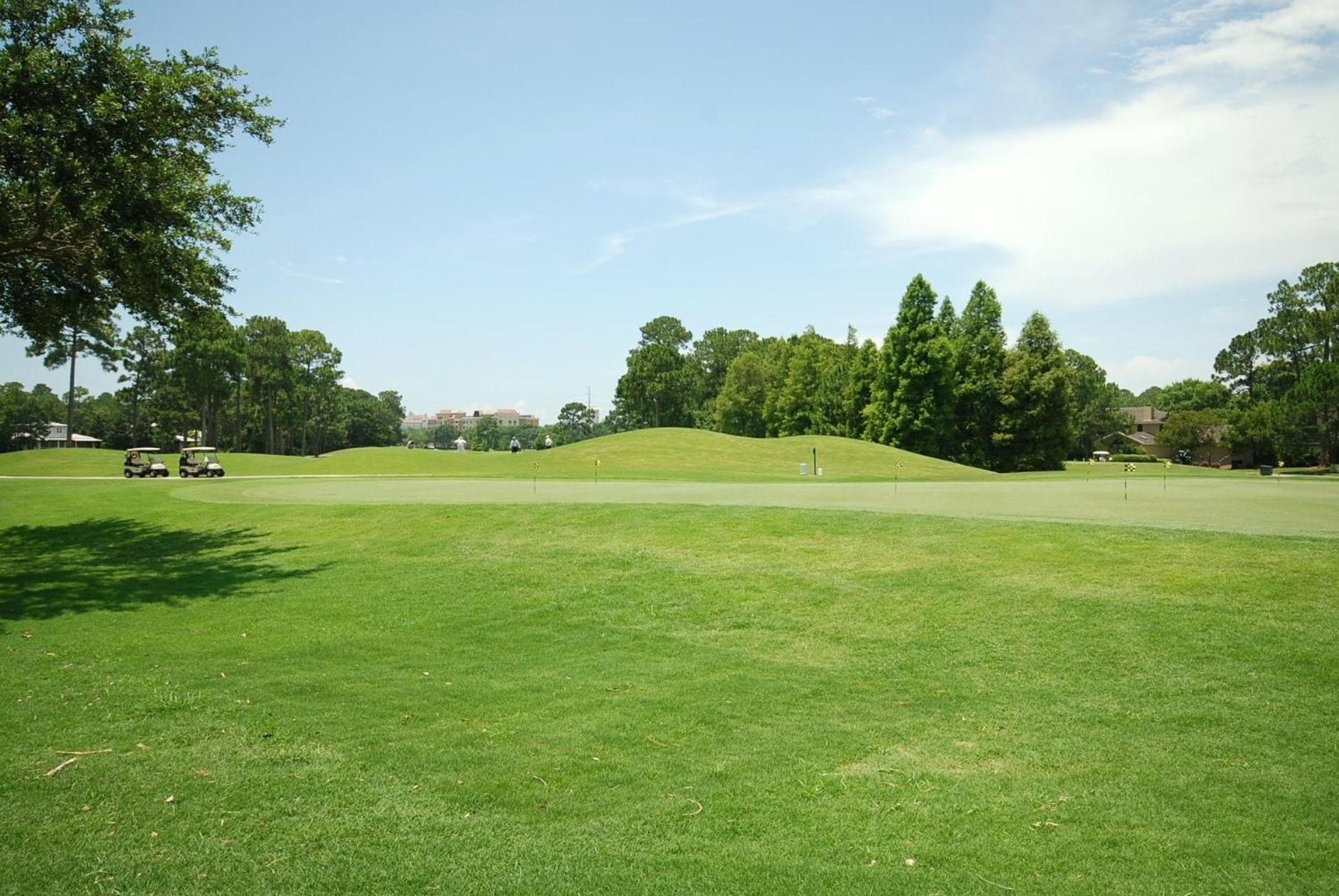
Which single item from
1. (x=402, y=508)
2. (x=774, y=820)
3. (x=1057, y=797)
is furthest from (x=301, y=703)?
(x=402, y=508)

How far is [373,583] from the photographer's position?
14.9m

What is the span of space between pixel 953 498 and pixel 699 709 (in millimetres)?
16358

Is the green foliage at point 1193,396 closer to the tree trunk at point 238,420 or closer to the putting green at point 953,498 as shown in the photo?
the putting green at point 953,498

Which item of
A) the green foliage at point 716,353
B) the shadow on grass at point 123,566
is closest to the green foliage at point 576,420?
the green foliage at point 716,353

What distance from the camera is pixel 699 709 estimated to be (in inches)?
332

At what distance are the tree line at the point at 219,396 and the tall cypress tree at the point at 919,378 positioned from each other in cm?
6510

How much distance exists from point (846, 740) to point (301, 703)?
5.44 m

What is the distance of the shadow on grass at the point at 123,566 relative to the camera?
49.0 ft

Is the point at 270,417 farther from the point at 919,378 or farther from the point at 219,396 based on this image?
the point at 919,378

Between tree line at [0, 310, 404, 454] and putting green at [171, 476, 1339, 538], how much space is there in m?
63.8

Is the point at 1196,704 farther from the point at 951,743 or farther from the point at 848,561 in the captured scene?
the point at 848,561

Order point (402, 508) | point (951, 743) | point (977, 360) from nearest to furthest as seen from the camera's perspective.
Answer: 1. point (951, 743)
2. point (402, 508)
3. point (977, 360)

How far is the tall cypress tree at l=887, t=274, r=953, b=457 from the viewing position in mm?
73625

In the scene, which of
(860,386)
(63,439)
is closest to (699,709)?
(860,386)
